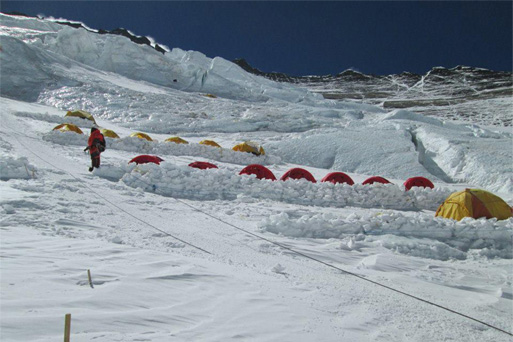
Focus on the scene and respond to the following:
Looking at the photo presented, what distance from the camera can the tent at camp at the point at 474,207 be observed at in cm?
847

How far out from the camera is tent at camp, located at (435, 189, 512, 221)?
8469 millimetres

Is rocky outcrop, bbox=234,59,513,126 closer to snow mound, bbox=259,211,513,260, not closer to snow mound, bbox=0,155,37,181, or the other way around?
snow mound, bbox=259,211,513,260

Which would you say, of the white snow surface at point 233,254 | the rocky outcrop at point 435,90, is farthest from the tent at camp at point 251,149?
the rocky outcrop at point 435,90

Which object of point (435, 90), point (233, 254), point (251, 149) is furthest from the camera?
point (435, 90)

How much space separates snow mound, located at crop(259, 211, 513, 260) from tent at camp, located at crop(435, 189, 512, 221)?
1055 mm

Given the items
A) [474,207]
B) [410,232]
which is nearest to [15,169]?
[410,232]

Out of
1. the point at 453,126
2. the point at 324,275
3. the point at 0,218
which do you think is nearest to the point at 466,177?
the point at 453,126

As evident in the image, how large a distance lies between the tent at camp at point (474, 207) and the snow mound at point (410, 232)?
3.46 ft

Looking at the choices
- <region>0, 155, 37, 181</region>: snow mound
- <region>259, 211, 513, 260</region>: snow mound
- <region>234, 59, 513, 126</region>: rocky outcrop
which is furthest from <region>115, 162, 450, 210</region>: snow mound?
<region>234, 59, 513, 126</region>: rocky outcrop

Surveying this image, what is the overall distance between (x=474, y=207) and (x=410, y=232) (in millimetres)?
2547

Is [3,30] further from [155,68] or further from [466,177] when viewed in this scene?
[466,177]

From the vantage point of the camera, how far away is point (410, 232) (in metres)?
7.04

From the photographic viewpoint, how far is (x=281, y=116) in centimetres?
2761

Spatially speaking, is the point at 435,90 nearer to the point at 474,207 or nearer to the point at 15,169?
the point at 474,207
